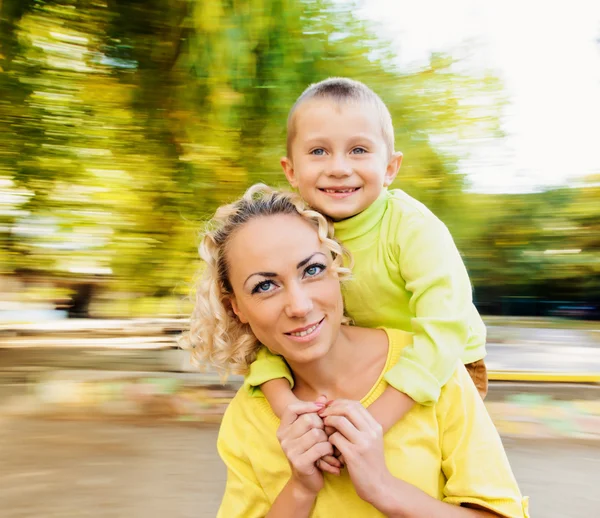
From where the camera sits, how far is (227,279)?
1663mm

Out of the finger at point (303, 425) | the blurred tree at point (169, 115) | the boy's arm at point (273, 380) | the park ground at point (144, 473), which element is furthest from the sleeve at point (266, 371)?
the blurred tree at point (169, 115)

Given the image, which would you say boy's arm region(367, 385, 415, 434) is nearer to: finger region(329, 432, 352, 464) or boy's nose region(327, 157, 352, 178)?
finger region(329, 432, 352, 464)

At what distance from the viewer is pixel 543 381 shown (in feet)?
16.9

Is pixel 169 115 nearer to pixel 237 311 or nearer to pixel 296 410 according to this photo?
pixel 237 311

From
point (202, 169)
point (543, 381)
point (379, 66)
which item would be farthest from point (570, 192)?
point (202, 169)

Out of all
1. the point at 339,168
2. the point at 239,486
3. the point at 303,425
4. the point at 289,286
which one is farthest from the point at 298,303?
the point at 239,486

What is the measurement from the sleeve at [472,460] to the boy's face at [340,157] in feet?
1.65

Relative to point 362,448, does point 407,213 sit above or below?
above

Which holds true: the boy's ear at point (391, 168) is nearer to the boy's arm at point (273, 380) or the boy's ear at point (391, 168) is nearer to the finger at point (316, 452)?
the boy's arm at point (273, 380)

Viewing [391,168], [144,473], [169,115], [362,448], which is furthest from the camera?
[169,115]

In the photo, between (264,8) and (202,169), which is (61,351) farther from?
(264,8)

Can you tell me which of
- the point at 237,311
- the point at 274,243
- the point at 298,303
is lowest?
the point at 237,311

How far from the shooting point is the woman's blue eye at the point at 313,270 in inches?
59.7

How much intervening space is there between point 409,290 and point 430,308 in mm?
99
